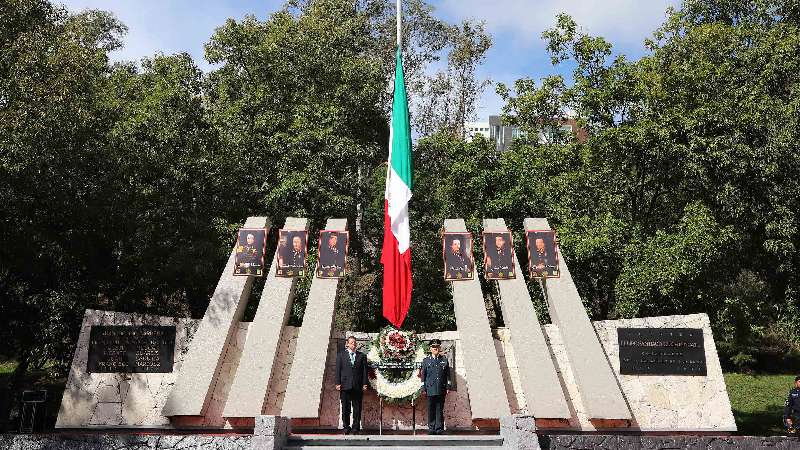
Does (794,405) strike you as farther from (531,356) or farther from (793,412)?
(531,356)

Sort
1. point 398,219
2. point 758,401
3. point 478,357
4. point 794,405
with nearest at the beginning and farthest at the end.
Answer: point 794,405 → point 478,357 → point 398,219 → point 758,401

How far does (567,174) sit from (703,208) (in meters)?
3.73

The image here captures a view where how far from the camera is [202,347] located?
1503 cm

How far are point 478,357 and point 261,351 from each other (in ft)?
Answer: 13.8

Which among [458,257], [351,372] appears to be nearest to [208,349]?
[351,372]

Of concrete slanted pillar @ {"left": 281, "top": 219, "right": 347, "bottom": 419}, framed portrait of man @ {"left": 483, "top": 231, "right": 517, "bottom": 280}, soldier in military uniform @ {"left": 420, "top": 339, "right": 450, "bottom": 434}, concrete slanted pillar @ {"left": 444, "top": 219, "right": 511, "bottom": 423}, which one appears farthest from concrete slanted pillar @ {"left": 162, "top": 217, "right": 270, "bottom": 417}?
framed portrait of man @ {"left": 483, "top": 231, "right": 517, "bottom": 280}

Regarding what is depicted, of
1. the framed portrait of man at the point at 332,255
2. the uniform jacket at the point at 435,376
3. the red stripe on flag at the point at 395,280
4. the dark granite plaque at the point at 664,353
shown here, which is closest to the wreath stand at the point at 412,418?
the uniform jacket at the point at 435,376

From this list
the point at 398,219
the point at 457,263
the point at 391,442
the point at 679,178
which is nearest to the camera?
the point at 391,442

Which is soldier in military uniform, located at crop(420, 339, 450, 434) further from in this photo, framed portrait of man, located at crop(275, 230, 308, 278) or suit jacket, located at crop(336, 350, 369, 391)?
framed portrait of man, located at crop(275, 230, 308, 278)

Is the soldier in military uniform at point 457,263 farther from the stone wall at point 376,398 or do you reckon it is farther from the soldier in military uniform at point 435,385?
the soldier in military uniform at point 435,385

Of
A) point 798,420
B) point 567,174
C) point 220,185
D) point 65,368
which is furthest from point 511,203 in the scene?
point 65,368

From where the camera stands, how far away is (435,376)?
46.4 feet

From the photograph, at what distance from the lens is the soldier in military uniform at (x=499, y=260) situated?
16281 mm

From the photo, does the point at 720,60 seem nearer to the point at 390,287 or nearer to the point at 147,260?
the point at 390,287
